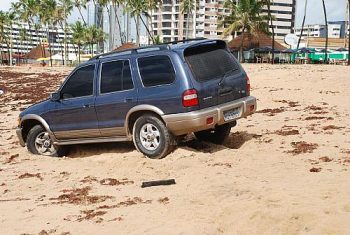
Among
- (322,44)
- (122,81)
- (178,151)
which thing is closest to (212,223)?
(178,151)

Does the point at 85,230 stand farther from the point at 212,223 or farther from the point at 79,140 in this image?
the point at 79,140

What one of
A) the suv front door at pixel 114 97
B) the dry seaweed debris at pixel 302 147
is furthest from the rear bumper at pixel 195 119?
the dry seaweed debris at pixel 302 147

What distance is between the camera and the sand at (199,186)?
487 centimetres

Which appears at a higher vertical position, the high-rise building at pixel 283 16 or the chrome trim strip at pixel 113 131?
the high-rise building at pixel 283 16

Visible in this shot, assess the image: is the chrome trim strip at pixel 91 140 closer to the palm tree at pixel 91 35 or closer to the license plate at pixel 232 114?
the license plate at pixel 232 114

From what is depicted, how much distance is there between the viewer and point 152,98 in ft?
25.5

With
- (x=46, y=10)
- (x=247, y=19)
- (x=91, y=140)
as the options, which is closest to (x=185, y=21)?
(x=46, y=10)

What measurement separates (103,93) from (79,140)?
3.67 feet

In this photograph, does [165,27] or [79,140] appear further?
[165,27]

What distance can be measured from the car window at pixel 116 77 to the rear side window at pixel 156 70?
28 centimetres

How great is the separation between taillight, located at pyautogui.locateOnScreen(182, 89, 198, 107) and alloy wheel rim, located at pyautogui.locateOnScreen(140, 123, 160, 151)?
76 centimetres

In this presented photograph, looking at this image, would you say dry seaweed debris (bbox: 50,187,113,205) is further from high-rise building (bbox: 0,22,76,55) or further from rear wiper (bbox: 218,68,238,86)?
high-rise building (bbox: 0,22,76,55)

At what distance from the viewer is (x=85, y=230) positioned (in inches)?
195

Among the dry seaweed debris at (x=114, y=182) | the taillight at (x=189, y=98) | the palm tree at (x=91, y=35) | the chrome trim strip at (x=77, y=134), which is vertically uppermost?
the palm tree at (x=91, y=35)
